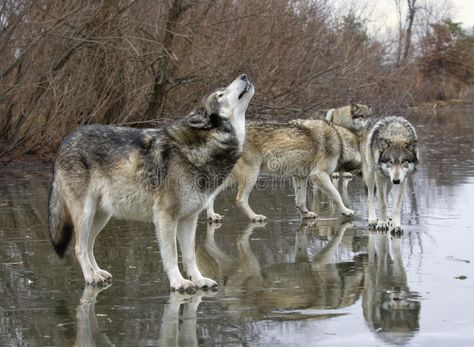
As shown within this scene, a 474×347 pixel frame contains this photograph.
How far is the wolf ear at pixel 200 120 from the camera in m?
7.38

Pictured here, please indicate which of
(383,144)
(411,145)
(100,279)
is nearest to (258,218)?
(383,144)

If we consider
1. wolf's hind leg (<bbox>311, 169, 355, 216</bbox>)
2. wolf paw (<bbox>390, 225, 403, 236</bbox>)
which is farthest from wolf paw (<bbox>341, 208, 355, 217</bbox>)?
wolf paw (<bbox>390, 225, 403, 236</bbox>)

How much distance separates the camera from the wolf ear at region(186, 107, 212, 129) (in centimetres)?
738

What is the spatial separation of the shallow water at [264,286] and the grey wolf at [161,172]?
0.43 metres

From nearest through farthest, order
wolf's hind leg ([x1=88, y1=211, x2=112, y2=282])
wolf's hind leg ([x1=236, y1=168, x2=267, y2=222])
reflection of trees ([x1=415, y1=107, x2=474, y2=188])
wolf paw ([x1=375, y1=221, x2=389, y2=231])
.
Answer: wolf's hind leg ([x1=88, y1=211, x2=112, y2=282]) < wolf paw ([x1=375, y1=221, x2=389, y2=231]) < wolf's hind leg ([x1=236, y1=168, x2=267, y2=222]) < reflection of trees ([x1=415, y1=107, x2=474, y2=188])

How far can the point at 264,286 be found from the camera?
7188mm

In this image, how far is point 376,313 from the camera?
6.18 metres

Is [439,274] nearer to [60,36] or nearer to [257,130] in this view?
[257,130]

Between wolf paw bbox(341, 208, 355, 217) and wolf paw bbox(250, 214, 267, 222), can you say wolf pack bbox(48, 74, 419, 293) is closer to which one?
wolf paw bbox(250, 214, 267, 222)

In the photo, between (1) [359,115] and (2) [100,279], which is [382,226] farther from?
(1) [359,115]

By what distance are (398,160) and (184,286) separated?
3.94m

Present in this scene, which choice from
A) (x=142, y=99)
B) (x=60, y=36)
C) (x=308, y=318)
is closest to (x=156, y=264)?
(x=308, y=318)

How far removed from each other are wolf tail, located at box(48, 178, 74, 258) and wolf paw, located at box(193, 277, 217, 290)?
1270 millimetres

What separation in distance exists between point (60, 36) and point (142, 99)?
3024 mm
